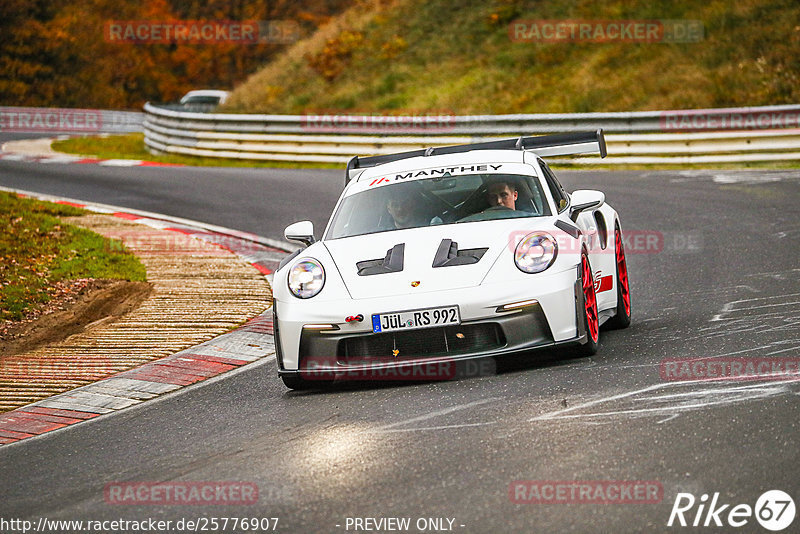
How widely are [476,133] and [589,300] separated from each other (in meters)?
15.0

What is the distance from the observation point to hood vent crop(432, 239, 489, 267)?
6.71m

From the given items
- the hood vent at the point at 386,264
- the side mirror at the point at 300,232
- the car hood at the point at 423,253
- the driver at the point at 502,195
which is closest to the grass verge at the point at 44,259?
the side mirror at the point at 300,232

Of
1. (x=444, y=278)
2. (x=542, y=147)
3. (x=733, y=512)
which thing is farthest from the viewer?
(x=542, y=147)

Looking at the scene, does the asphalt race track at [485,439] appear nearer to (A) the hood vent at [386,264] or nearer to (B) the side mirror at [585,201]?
(A) the hood vent at [386,264]

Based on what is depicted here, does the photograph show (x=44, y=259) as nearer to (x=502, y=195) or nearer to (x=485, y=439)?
(x=502, y=195)

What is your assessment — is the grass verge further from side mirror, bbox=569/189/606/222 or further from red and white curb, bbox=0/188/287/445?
side mirror, bbox=569/189/606/222

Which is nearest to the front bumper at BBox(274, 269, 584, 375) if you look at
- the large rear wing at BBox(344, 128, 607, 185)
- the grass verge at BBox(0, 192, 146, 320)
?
the large rear wing at BBox(344, 128, 607, 185)

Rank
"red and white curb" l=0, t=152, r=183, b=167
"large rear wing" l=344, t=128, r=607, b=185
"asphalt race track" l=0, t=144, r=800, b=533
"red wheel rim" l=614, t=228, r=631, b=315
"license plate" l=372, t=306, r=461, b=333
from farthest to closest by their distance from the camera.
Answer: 1. "red and white curb" l=0, t=152, r=183, b=167
2. "large rear wing" l=344, t=128, r=607, b=185
3. "red wheel rim" l=614, t=228, r=631, b=315
4. "license plate" l=372, t=306, r=461, b=333
5. "asphalt race track" l=0, t=144, r=800, b=533

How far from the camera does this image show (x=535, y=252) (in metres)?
6.75

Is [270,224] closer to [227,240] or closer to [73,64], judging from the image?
[227,240]

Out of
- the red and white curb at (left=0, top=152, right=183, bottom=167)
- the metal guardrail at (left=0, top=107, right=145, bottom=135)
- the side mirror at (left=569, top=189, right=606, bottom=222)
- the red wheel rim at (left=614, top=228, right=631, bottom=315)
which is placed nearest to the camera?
the side mirror at (left=569, top=189, right=606, bottom=222)

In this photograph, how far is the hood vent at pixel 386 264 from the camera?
6.75 metres

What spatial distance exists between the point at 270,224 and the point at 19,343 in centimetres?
630

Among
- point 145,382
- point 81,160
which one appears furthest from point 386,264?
point 81,160
